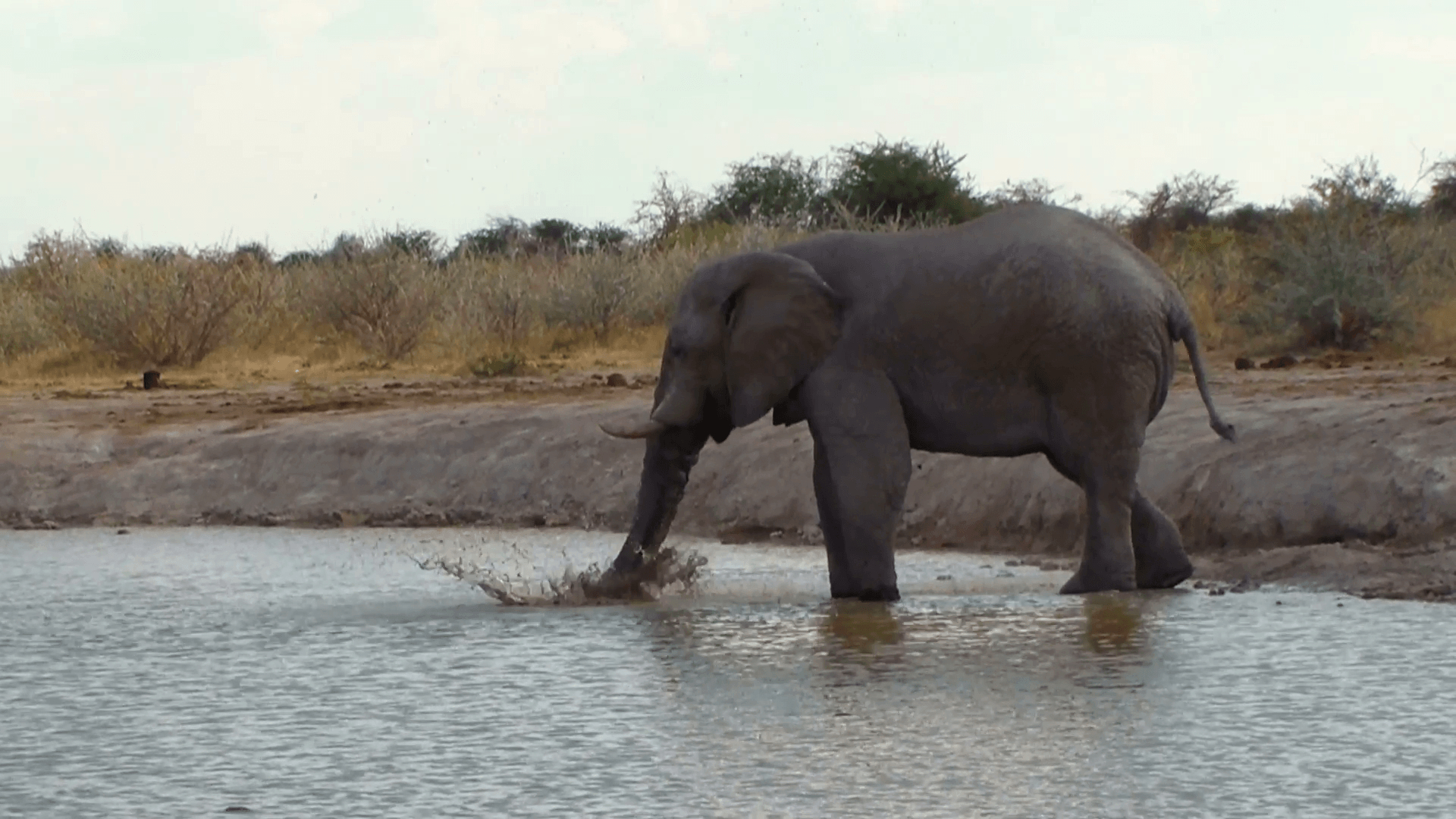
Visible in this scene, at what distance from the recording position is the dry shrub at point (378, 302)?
24.1 meters

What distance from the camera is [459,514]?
14008mm

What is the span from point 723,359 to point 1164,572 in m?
1.95

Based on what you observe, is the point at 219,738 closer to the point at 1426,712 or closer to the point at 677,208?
the point at 1426,712

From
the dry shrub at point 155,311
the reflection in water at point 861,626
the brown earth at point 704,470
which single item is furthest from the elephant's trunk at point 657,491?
the dry shrub at point 155,311

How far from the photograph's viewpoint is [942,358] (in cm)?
895

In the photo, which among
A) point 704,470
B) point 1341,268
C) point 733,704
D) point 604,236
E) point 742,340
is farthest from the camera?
point 604,236

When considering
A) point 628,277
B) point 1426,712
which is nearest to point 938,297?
point 1426,712

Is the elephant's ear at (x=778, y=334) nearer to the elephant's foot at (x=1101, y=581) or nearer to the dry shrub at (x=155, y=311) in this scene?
the elephant's foot at (x=1101, y=581)

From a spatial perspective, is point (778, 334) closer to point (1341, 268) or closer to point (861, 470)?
point (861, 470)

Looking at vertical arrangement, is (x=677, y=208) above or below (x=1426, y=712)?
above

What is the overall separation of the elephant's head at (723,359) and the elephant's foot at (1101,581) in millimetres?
1313

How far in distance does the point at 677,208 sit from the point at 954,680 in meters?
31.3

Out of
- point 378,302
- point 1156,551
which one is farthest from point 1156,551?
point 378,302

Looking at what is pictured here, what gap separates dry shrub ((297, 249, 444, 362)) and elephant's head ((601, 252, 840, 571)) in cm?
1371
